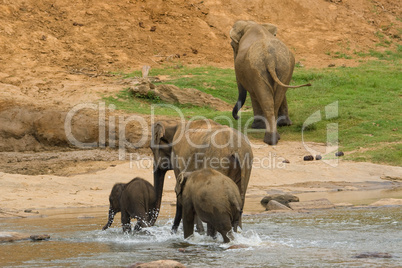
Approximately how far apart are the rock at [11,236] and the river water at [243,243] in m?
0.18

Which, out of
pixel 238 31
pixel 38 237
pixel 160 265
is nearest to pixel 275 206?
pixel 38 237

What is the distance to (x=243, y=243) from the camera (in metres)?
7.77

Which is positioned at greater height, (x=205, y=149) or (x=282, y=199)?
(x=205, y=149)

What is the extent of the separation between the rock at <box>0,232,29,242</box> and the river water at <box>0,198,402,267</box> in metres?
0.18

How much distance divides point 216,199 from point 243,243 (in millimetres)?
657

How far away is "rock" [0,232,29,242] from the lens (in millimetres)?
8445

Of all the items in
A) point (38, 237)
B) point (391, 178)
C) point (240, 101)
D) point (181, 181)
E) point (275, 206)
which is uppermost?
point (240, 101)

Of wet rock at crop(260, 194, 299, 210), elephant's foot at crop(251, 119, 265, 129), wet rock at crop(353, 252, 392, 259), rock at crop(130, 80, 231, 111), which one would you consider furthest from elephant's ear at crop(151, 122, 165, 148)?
rock at crop(130, 80, 231, 111)

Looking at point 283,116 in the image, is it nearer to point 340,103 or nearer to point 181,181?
point 340,103

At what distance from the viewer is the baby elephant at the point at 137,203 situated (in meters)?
9.38

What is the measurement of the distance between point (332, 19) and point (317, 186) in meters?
19.8

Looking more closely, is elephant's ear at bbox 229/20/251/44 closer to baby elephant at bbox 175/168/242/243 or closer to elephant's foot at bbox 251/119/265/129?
elephant's foot at bbox 251/119/265/129

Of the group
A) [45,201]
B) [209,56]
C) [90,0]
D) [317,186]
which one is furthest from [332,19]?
[45,201]

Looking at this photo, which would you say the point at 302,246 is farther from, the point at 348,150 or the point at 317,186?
the point at 348,150
